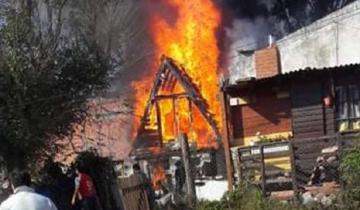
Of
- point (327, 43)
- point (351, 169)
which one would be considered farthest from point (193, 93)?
point (351, 169)

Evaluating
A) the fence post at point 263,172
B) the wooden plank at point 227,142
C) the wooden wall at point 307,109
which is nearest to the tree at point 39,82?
the wooden plank at point 227,142

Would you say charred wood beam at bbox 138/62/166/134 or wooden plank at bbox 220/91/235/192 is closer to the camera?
wooden plank at bbox 220/91/235/192

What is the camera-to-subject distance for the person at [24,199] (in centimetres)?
730

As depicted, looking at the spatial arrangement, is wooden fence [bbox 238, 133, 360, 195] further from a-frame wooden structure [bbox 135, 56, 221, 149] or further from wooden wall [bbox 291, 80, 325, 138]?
a-frame wooden structure [bbox 135, 56, 221, 149]

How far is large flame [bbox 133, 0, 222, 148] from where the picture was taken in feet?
109

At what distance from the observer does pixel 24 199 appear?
7.32 metres

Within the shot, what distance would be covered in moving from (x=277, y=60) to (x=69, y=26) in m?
11.9

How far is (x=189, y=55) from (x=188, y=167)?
1684cm

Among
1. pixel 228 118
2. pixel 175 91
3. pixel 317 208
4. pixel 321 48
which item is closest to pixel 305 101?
pixel 228 118

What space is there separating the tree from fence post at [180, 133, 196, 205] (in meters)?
2.95

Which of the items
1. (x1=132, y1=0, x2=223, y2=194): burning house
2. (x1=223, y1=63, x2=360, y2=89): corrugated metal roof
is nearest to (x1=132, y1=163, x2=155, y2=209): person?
(x1=223, y1=63, x2=360, y2=89): corrugated metal roof

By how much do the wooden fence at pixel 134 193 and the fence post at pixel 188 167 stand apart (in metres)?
1.17

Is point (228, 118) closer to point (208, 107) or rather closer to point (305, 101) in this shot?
point (305, 101)

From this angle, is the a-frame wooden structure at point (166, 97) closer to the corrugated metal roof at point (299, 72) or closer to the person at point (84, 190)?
the corrugated metal roof at point (299, 72)
